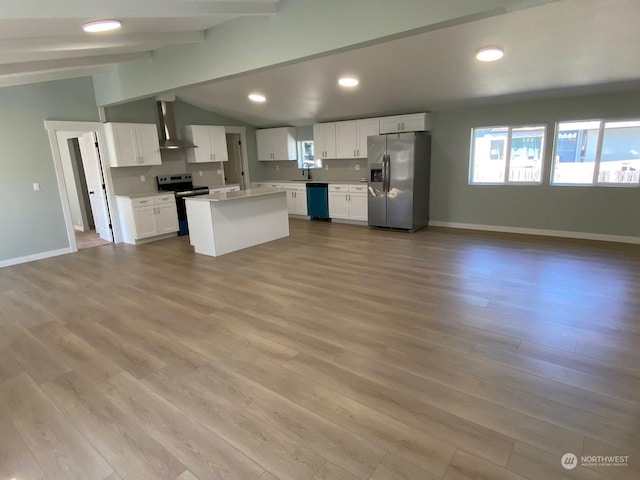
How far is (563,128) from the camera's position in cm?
578

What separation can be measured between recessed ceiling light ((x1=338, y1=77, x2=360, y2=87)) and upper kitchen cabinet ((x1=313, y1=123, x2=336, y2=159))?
93.8 inches

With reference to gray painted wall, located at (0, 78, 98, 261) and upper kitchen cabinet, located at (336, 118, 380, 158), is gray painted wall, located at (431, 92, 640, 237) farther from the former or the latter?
gray painted wall, located at (0, 78, 98, 261)

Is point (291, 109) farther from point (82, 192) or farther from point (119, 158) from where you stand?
point (82, 192)

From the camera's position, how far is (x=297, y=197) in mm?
8414

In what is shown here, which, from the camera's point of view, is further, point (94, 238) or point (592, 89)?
point (94, 238)

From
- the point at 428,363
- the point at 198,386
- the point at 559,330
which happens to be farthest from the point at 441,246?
the point at 198,386

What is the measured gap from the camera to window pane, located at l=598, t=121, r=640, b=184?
5340 millimetres

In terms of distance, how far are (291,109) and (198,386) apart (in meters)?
5.95

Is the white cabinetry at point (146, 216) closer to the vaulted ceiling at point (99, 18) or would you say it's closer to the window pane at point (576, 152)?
the vaulted ceiling at point (99, 18)

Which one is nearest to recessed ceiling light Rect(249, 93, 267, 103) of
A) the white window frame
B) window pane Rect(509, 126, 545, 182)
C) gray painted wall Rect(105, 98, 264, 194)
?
gray painted wall Rect(105, 98, 264, 194)

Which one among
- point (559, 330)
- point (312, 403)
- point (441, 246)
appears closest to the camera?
point (312, 403)

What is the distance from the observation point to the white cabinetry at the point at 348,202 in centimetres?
736

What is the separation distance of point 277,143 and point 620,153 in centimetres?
669

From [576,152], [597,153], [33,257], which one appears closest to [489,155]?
[576,152]
